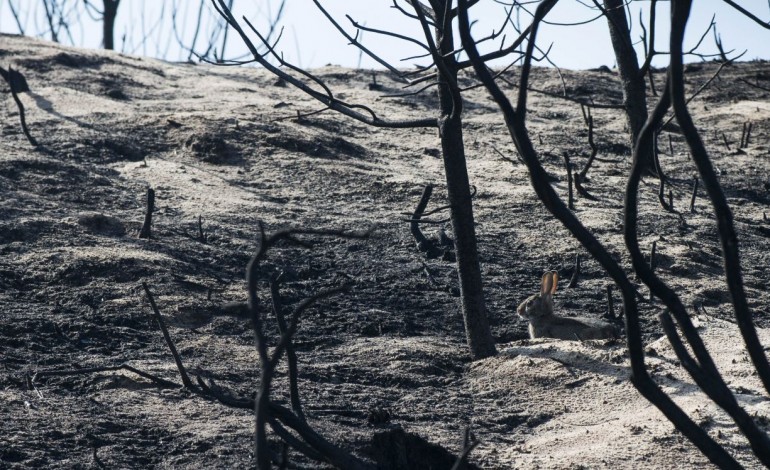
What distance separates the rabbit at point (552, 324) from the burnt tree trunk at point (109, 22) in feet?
42.8

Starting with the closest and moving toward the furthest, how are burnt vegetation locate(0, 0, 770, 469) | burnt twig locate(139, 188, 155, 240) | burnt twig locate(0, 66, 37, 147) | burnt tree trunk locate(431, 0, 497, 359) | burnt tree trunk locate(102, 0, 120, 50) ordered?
burnt vegetation locate(0, 0, 770, 469) → burnt tree trunk locate(431, 0, 497, 359) → burnt twig locate(139, 188, 155, 240) → burnt twig locate(0, 66, 37, 147) → burnt tree trunk locate(102, 0, 120, 50)

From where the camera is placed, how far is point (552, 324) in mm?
5363

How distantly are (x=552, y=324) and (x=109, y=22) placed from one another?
13.6m

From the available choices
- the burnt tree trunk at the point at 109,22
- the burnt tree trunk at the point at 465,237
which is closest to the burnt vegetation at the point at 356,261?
the burnt tree trunk at the point at 465,237

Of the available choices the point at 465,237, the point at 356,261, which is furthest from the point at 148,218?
the point at 465,237

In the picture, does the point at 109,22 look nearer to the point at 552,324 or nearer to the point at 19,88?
the point at 19,88

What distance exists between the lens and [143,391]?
4.23 m

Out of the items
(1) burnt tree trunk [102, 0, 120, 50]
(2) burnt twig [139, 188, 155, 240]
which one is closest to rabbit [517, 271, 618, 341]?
(2) burnt twig [139, 188, 155, 240]

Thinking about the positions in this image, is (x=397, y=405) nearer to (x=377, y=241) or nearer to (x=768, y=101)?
(x=377, y=241)

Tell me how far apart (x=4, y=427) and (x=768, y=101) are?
398 inches

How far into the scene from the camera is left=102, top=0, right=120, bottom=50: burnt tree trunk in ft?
55.3

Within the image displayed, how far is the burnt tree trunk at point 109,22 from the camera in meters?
16.8

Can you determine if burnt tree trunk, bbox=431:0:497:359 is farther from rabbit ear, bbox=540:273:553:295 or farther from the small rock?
the small rock

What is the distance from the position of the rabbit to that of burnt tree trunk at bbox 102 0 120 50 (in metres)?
13.0
